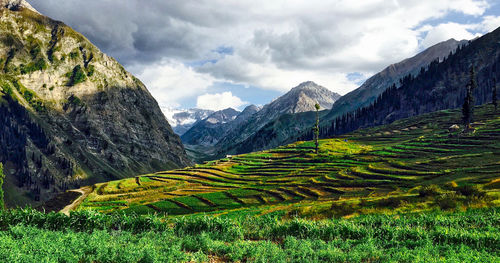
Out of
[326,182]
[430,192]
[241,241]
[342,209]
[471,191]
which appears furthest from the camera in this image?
[326,182]

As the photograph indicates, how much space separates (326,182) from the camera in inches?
3349

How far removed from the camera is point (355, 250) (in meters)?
19.0

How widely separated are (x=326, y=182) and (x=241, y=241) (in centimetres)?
6720

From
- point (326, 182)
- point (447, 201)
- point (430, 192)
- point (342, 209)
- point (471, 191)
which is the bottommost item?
point (326, 182)

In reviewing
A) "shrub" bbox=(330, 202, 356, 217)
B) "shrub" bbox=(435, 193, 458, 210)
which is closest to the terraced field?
"shrub" bbox=(330, 202, 356, 217)

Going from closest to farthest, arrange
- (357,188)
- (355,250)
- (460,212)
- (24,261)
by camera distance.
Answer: (24,261) → (355,250) → (460,212) → (357,188)

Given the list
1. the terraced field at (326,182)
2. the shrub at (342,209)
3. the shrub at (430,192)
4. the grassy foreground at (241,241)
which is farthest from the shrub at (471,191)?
the shrub at (342,209)

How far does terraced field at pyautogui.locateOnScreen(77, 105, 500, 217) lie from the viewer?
4992 centimetres

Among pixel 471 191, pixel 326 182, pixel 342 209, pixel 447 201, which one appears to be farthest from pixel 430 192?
pixel 326 182

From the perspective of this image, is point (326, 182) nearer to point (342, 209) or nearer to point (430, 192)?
point (342, 209)

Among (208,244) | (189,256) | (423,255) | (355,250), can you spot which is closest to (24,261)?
(189,256)

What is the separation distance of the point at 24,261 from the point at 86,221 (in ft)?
42.3

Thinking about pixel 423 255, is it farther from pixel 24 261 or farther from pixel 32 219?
pixel 32 219

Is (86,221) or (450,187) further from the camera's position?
(450,187)
